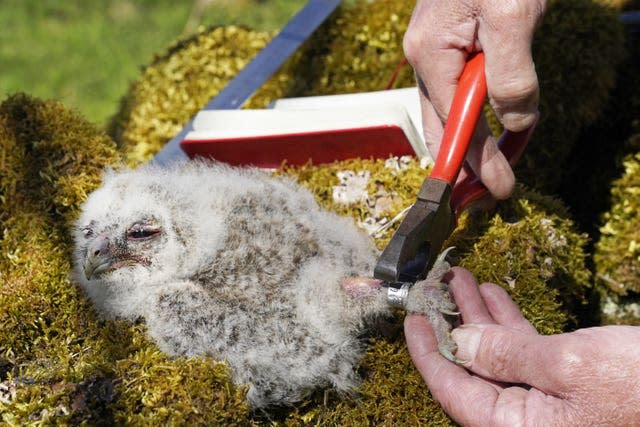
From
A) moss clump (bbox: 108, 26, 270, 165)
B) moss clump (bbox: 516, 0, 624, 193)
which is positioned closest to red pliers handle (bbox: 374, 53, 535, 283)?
moss clump (bbox: 516, 0, 624, 193)

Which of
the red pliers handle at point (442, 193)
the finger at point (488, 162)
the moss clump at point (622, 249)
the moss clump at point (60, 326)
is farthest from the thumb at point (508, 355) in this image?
the moss clump at point (622, 249)

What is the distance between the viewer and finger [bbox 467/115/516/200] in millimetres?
2258

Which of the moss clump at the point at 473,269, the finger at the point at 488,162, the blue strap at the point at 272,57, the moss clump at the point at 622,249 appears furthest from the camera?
the blue strap at the point at 272,57

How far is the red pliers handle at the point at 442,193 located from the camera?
1.94 meters

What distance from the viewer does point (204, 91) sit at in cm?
366

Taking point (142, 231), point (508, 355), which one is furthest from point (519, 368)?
point (142, 231)

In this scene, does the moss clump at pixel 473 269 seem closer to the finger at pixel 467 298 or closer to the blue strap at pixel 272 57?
the finger at pixel 467 298

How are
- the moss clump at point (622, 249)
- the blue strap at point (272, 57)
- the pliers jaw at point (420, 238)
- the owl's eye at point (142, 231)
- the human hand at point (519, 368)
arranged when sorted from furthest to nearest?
the blue strap at point (272, 57), the moss clump at point (622, 249), the owl's eye at point (142, 231), the pliers jaw at point (420, 238), the human hand at point (519, 368)

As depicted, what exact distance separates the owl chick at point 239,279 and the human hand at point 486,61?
43cm

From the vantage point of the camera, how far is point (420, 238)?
1955mm

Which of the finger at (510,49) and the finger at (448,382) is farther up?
the finger at (510,49)

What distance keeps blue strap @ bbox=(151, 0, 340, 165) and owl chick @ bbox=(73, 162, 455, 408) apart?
0.91 metres

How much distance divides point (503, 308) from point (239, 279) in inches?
28.3

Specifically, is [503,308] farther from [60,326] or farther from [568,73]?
[568,73]
